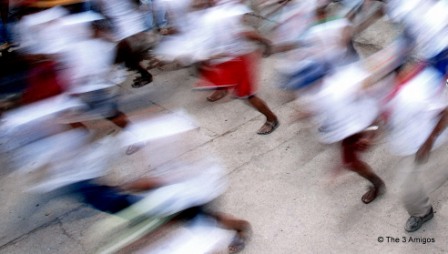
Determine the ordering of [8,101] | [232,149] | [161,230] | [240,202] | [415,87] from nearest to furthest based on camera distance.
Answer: [161,230] < [415,87] < [240,202] < [232,149] < [8,101]

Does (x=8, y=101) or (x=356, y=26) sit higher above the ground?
(x=356, y=26)

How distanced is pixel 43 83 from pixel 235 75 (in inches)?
51.6

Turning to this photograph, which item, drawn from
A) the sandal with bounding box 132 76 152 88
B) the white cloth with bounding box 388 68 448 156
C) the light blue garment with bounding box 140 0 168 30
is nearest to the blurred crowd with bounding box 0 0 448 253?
the white cloth with bounding box 388 68 448 156

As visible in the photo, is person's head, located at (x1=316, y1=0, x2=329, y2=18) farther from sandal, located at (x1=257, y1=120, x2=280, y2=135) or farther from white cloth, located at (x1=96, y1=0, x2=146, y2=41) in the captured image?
white cloth, located at (x1=96, y1=0, x2=146, y2=41)

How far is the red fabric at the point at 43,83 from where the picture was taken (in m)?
3.44

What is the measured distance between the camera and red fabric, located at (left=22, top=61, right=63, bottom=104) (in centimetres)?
344

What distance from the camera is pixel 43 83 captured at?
11.6ft

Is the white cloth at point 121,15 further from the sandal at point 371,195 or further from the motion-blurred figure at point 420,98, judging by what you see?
the sandal at point 371,195

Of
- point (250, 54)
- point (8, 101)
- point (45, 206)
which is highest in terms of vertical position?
point (250, 54)

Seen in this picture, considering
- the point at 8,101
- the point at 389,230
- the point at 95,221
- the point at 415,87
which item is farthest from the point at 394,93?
the point at 8,101

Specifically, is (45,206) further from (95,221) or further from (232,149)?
(232,149)

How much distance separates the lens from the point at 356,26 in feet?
12.4

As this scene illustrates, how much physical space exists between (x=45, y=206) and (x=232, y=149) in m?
1.40

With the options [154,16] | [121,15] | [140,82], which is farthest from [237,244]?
[154,16]
